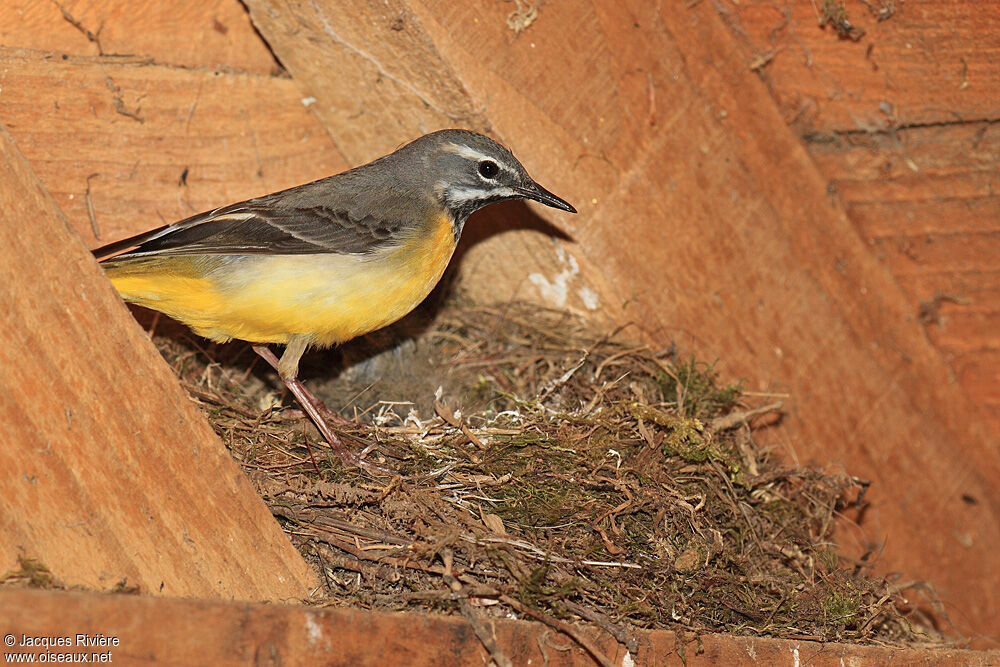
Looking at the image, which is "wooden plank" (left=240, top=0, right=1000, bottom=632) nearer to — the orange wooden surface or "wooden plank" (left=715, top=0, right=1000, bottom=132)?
the orange wooden surface

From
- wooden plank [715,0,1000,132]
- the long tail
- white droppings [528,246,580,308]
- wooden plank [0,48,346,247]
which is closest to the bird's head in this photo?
white droppings [528,246,580,308]

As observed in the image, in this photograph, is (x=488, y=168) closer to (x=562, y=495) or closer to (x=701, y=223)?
(x=701, y=223)

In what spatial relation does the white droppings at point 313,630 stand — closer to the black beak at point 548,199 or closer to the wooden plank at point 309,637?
the wooden plank at point 309,637

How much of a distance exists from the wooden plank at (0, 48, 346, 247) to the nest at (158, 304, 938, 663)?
0.85 meters

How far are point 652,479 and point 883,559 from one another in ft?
4.33

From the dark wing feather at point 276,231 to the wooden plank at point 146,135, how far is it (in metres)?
0.07

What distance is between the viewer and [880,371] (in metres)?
4.46

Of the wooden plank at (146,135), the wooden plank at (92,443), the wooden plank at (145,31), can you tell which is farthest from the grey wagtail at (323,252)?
the wooden plank at (92,443)

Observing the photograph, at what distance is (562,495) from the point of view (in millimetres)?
3641

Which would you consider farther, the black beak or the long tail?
the black beak

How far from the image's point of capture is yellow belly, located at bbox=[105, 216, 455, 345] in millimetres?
4109

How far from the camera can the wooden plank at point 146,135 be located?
3631 millimetres

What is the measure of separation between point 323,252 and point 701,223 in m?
1.57

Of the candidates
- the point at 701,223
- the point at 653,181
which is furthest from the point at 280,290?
the point at 701,223
